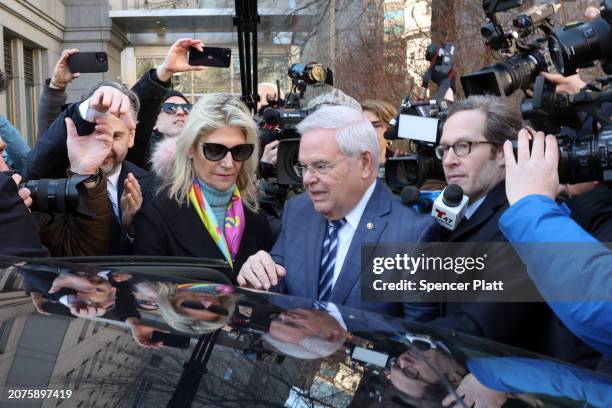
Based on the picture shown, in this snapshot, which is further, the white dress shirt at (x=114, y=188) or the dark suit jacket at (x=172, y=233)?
the white dress shirt at (x=114, y=188)

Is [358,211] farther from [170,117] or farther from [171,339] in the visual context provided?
[170,117]

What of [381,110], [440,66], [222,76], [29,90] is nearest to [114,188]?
[381,110]

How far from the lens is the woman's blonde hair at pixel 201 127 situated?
3.29 metres

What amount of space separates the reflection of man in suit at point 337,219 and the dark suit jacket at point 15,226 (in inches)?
28.3

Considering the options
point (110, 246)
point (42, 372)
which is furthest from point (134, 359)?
point (110, 246)

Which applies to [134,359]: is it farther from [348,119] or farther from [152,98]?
[152,98]

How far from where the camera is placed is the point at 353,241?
274 cm

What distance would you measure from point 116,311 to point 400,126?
1.83 metres

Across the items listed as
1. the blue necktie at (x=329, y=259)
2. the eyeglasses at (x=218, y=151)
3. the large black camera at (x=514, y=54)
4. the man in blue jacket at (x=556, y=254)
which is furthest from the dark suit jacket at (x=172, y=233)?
the man in blue jacket at (x=556, y=254)

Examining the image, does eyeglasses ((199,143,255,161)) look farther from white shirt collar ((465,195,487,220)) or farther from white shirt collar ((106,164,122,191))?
white shirt collar ((465,195,487,220))

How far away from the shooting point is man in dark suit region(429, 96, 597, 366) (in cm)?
231

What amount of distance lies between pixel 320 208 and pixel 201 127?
0.79 meters

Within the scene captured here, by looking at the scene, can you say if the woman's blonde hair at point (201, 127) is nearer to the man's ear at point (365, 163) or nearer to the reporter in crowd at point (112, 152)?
the reporter in crowd at point (112, 152)
